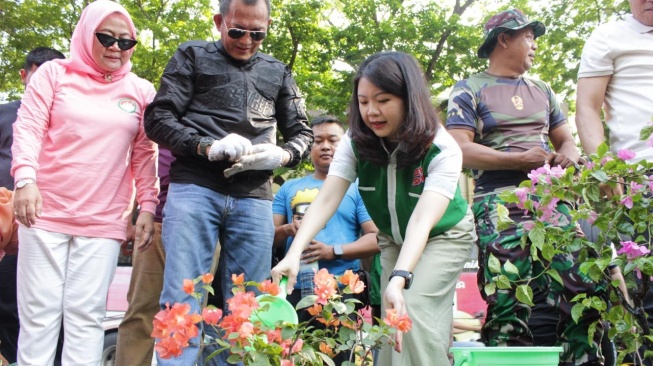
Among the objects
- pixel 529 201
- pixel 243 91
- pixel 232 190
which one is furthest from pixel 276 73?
pixel 529 201

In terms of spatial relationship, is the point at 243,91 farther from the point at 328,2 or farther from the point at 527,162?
the point at 328,2

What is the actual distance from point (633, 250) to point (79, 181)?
2504mm

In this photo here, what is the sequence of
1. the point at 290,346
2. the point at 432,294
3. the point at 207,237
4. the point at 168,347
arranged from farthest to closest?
the point at 207,237 → the point at 432,294 → the point at 290,346 → the point at 168,347

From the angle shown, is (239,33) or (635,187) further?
(239,33)

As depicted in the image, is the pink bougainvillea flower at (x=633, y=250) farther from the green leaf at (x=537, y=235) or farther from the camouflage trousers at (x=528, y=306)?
the camouflage trousers at (x=528, y=306)

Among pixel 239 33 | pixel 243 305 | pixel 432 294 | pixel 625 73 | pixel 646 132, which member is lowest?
pixel 432 294

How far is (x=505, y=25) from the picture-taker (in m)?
3.70

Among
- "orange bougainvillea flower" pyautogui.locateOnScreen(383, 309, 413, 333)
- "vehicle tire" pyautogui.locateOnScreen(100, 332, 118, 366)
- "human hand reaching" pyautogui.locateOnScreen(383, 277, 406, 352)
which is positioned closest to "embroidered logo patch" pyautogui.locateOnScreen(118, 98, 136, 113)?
"human hand reaching" pyautogui.locateOnScreen(383, 277, 406, 352)

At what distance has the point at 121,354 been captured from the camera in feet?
12.9

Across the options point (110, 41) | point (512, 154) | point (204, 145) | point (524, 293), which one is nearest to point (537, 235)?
point (524, 293)

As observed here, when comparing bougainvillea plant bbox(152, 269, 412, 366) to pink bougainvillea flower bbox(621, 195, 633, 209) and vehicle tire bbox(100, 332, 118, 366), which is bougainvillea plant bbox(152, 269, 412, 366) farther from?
vehicle tire bbox(100, 332, 118, 366)

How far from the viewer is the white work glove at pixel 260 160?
10.2 ft

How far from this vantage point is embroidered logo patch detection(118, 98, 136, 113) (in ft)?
11.8

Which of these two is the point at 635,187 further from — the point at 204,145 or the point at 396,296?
the point at 204,145
